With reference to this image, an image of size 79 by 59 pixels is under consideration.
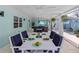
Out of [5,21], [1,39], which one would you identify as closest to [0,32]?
[1,39]

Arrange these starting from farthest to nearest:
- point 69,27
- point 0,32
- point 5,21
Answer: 1. point 69,27
2. point 5,21
3. point 0,32

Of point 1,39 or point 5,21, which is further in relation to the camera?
point 5,21
